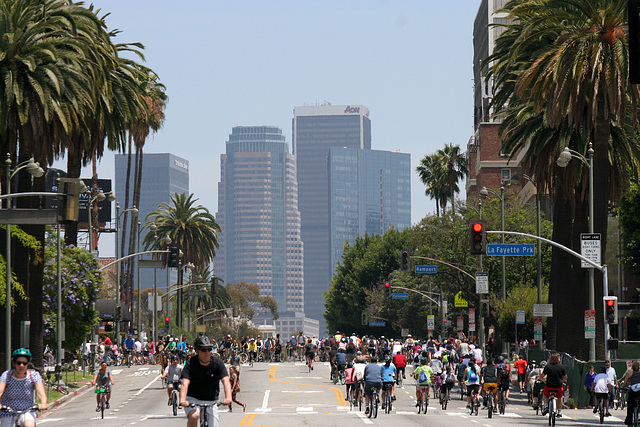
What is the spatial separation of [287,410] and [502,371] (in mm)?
7144

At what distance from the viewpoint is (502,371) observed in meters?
33.7

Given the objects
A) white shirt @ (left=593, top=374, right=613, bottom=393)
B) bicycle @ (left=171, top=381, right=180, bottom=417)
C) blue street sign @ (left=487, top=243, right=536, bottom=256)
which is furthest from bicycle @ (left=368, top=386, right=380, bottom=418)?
blue street sign @ (left=487, top=243, right=536, bottom=256)

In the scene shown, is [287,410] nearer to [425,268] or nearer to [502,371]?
[502,371]

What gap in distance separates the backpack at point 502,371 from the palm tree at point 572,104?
5.59 metres

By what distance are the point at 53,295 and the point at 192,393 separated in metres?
38.0

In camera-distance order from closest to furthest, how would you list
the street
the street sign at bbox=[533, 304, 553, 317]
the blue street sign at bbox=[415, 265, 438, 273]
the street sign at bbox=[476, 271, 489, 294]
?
the street, the street sign at bbox=[533, 304, 553, 317], the street sign at bbox=[476, 271, 489, 294], the blue street sign at bbox=[415, 265, 438, 273]

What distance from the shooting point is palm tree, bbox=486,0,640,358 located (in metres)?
36.8

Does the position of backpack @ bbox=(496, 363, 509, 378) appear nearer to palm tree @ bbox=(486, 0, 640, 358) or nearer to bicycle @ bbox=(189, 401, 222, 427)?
palm tree @ bbox=(486, 0, 640, 358)

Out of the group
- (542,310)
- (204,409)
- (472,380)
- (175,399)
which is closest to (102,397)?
(175,399)

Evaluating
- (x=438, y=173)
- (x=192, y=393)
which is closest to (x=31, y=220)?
(x=192, y=393)

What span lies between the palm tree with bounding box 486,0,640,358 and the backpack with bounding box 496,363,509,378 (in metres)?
5.59

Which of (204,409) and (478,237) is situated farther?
(478,237)

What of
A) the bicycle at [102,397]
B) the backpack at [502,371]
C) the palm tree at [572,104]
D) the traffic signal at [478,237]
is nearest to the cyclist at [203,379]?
the bicycle at [102,397]

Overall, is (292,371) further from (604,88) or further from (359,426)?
(359,426)
